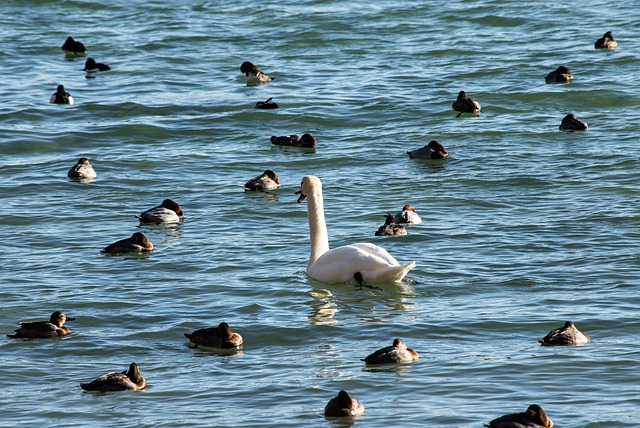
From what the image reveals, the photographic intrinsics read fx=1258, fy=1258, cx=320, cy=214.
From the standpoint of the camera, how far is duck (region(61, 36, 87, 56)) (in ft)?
121

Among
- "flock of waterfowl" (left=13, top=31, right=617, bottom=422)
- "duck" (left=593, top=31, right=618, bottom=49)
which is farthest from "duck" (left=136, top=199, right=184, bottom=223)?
"duck" (left=593, top=31, right=618, bottom=49)

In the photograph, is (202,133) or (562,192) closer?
(562,192)

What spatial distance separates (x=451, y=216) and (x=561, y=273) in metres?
3.68

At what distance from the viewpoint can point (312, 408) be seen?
11.6m

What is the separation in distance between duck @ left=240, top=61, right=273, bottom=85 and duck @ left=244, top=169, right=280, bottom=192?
1014 cm

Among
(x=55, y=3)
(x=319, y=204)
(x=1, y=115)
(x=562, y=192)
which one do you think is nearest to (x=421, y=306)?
(x=319, y=204)

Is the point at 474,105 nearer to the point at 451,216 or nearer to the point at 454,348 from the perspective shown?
the point at 451,216

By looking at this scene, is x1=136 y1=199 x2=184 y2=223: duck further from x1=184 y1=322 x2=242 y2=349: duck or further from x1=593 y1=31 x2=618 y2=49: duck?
x1=593 y1=31 x2=618 y2=49: duck

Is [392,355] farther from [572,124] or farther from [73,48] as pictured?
[73,48]

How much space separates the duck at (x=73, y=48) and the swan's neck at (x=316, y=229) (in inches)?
824

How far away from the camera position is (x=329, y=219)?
19.7 metres

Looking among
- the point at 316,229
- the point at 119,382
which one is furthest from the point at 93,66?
the point at 119,382

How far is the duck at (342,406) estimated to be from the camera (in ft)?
35.7

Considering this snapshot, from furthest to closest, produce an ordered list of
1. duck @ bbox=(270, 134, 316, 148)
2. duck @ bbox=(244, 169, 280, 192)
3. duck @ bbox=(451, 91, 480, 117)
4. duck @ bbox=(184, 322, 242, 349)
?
duck @ bbox=(451, 91, 480, 117) < duck @ bbox=(270, 134, 316, 148) < duck @ bbox=(244, 169, 280, 192) < duck @ bbox=(184, 322, 242, 349)
